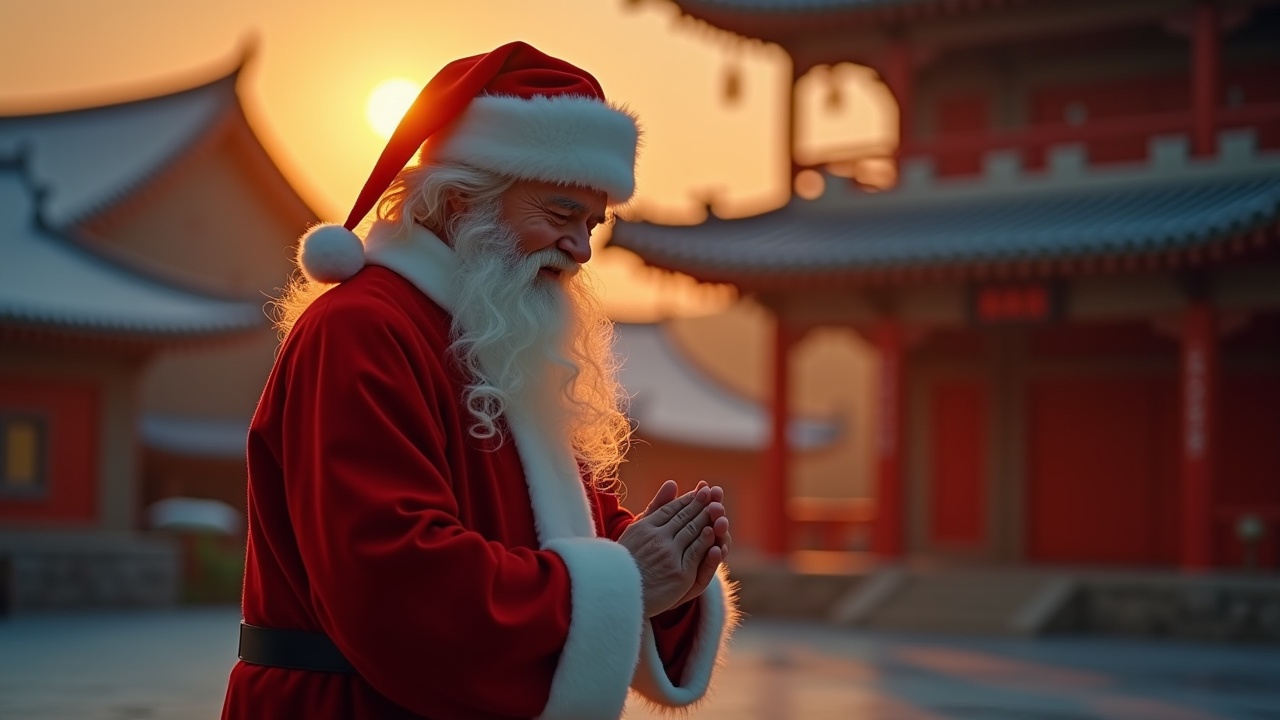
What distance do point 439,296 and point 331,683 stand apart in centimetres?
60

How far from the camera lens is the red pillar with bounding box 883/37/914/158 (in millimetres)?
16609

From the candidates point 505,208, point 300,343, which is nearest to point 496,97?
point 505,208

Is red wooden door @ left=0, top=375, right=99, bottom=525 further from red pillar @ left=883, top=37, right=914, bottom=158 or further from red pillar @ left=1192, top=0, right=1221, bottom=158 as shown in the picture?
red pillar @ left=1192, top=0, right=1221, bottom=158

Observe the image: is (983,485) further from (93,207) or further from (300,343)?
(300,343)

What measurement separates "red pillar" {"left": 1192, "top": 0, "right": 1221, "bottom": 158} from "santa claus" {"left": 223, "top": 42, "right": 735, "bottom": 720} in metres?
13.3

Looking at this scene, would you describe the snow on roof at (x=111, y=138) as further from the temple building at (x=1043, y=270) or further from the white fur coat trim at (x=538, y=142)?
the white fur coat trim at (x=538, y=142)

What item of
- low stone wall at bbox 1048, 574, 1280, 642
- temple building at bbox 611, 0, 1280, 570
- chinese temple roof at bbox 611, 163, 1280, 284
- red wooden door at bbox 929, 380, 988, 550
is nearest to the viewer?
low stone wall at bbox 1048, 574, 1280, 642

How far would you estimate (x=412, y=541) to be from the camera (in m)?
2.29

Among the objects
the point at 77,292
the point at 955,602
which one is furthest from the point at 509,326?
the point at 77,292

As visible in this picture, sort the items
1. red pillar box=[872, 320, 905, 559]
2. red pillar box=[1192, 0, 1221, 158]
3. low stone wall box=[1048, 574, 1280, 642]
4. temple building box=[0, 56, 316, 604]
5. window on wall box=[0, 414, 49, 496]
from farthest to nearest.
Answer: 1. temple building box=[0, 56, 316, 604]
2. window on wall box=[0, 414, 49, 496]
3. red pillar box=[872, 320, 905, 559]
4. red pillar box=[1192, 0, 1221, 158]
5. low stone wall box=[1048, 574, 1280, 642]

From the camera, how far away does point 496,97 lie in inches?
111

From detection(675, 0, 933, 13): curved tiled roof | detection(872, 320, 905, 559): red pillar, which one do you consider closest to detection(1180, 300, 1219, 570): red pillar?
detection(872, 320, 905, 559): red pillar

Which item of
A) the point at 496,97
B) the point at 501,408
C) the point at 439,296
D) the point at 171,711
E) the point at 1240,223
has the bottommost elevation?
the point at 171,711

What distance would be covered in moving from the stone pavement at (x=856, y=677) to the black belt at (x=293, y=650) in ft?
18.0
